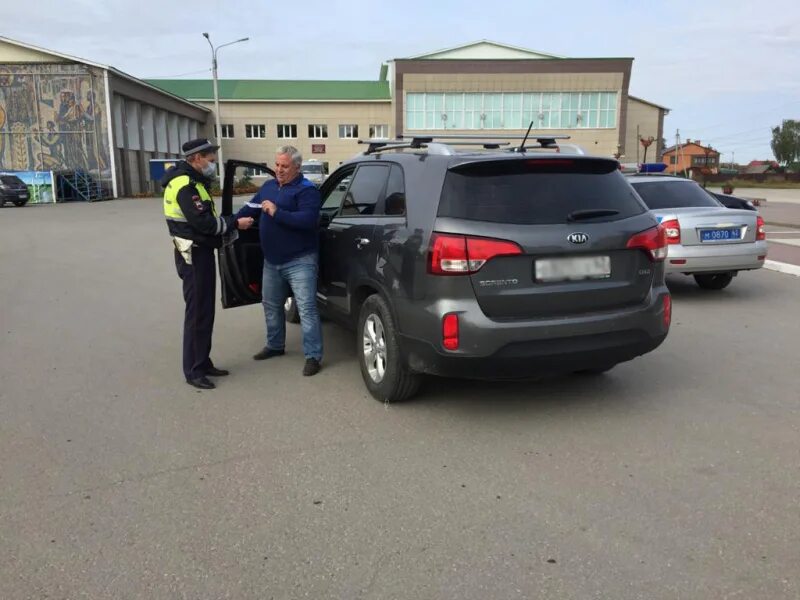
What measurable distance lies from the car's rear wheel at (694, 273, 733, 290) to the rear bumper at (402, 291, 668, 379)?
5.70 metres

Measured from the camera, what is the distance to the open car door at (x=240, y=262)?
587 centimetres

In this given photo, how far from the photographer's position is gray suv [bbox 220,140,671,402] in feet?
13.2

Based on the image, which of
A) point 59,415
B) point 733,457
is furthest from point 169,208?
point 733,457

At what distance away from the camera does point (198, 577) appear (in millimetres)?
2744

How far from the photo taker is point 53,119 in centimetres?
3738

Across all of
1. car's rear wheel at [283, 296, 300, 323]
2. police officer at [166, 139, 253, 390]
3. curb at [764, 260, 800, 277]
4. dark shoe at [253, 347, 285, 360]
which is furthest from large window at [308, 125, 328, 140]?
police officer at [166, 139, 253, 390]

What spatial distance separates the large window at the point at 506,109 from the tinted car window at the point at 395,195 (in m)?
59.8

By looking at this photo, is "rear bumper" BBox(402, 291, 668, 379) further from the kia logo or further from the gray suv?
the kia logo

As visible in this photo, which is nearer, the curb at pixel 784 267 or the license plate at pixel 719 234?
the license plate at pixel 719 234

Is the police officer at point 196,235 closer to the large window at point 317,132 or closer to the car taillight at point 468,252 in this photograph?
the car taillight at point 468,252

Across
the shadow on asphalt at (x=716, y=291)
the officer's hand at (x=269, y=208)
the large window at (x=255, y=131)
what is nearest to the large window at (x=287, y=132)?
the large window at (x=255, y=131)

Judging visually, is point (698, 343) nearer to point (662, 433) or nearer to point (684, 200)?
point (662, 433)

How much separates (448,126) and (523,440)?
200 feet

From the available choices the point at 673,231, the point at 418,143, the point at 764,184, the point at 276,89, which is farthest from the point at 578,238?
the point at 764,184
